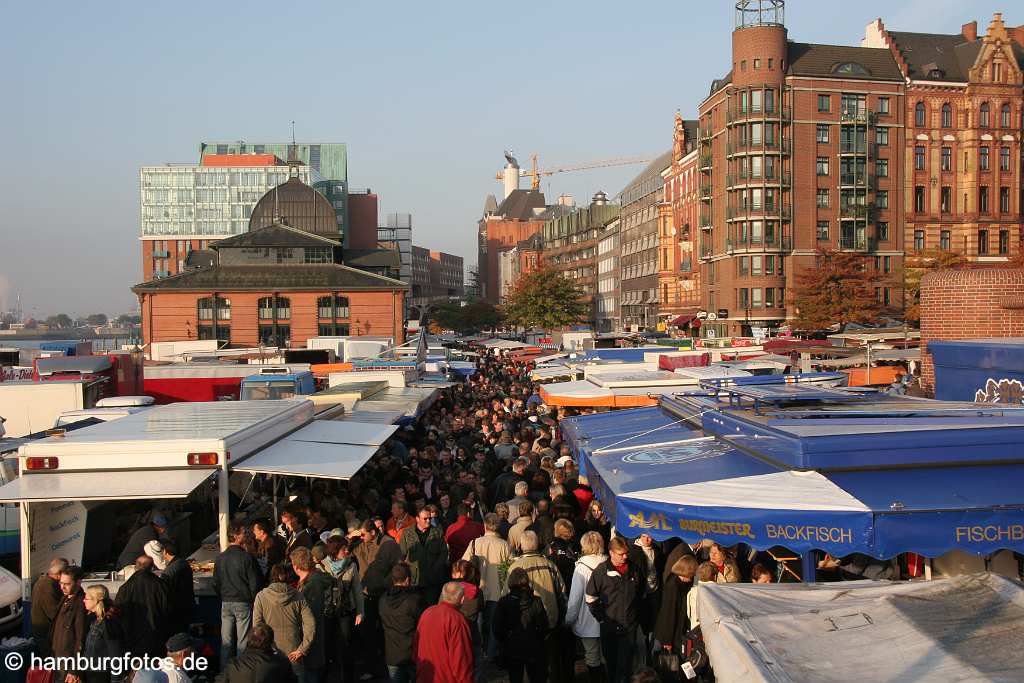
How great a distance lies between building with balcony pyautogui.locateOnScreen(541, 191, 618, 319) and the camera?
12125 cm

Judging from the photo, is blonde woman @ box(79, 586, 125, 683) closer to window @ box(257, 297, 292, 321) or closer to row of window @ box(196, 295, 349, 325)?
row of window @ box(196, 295, 349, 325)

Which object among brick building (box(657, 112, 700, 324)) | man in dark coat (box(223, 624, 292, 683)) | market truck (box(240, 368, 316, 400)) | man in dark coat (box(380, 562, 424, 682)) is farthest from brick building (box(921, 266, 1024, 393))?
brick building (box(657, 112, 700, 324))

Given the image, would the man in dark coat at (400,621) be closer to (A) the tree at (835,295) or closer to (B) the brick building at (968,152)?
(A) the tree at (835,295)

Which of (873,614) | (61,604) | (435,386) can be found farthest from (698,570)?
(435,386)

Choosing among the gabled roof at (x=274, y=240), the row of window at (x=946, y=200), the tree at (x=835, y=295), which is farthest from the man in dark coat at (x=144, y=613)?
the row of window at (x=946, y=200)

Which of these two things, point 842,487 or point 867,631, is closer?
point 867,631

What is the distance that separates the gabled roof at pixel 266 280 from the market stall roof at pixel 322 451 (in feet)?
185

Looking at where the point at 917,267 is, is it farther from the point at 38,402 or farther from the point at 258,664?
the point at 258,664

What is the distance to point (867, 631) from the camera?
17.9 feet

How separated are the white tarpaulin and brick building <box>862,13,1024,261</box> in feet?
226

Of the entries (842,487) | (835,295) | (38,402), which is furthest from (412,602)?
(835,295)

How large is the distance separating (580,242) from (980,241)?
64787 mm

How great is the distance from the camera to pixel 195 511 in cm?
1405

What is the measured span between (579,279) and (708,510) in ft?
396
